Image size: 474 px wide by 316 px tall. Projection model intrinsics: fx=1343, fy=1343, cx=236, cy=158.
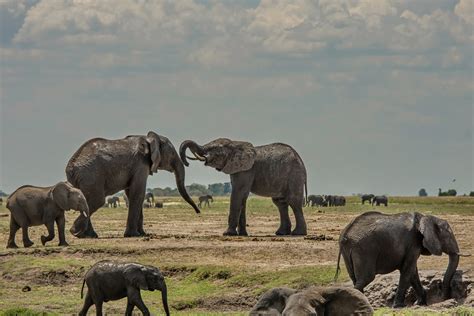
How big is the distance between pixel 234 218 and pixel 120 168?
301 cm

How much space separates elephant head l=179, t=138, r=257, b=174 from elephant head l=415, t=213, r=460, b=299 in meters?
12.6

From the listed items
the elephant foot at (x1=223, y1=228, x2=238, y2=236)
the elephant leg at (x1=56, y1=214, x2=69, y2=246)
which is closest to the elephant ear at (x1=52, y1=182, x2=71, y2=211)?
the elephant leg at (x1=56, y1=214, x2=69, y2=246)

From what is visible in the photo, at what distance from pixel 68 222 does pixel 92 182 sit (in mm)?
8589

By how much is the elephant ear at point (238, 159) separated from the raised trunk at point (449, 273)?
40.8ft

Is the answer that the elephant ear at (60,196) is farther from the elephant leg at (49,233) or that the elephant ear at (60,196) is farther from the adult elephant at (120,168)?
the adult elephant at (120,168)

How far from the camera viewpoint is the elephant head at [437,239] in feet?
64.9

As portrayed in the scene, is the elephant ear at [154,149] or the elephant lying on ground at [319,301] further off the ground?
the elephant ear at [154,149]

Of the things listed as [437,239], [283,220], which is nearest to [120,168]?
[283,220]

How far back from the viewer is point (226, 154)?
3253 centimetres

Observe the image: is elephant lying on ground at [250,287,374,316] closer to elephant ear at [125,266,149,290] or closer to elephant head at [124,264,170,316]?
elephant head at [124,264,170,316]

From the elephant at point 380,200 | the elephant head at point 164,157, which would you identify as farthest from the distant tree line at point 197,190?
the elephant head at point 164,157

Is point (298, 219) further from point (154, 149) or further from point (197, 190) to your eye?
point (197, 190)

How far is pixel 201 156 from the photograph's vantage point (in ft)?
108

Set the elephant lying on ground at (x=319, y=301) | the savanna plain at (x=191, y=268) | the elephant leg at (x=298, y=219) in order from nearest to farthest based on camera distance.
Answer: the elephant lying on ground at (x=319, y=301) < the savanna plain at (x=191, y=268) < the elephant leg at (x=298, y=219)
